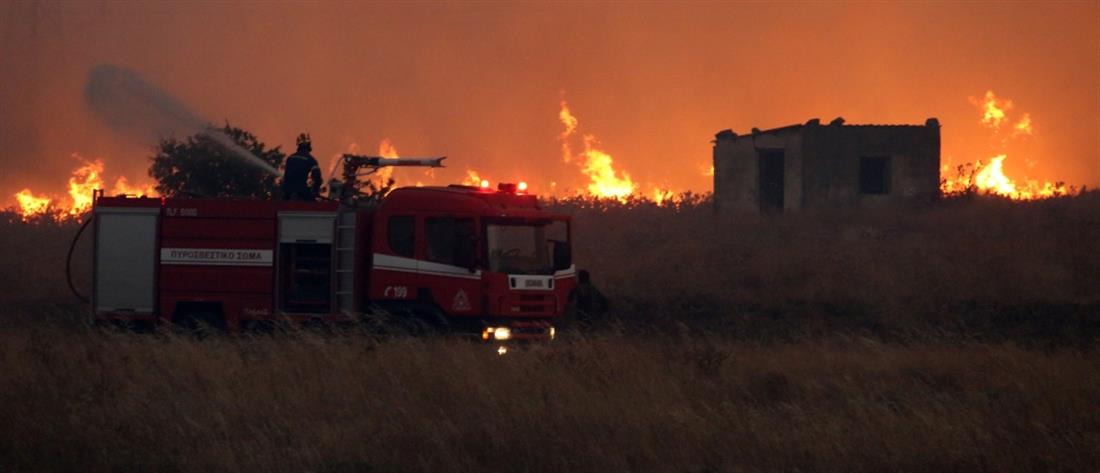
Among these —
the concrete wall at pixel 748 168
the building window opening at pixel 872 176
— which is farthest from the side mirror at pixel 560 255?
the building window opening at pixel 872 176

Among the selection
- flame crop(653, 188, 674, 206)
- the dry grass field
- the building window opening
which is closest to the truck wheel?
the dry grass field

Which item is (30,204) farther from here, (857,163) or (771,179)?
(857,163)

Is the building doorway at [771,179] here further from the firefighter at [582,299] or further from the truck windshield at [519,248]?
the truck windshield at [519,248]

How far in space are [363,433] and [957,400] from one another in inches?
252

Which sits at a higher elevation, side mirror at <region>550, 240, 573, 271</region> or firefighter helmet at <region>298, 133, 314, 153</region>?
firefighter helmet at <region>298, 133, 314, 153</region>

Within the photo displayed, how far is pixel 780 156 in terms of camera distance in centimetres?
4419

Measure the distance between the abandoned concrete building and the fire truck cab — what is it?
68.0ft

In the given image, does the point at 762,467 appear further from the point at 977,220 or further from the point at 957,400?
the point at 977,220

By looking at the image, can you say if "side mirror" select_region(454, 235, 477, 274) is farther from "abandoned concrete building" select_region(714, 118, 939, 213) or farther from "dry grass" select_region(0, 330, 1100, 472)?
"abandoned concrete building" select_region(714, 118, 939, 213)

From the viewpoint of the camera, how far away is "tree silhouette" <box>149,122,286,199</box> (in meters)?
32.7

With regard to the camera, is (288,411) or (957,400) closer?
(288,411)

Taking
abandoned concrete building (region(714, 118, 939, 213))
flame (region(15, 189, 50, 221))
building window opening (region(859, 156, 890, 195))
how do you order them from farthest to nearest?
flame (region(15, 189, 50, 221))
building window opening (region(859, 156, 890, 195))
abandoned concrete building (region(714, 118, 939, 213))

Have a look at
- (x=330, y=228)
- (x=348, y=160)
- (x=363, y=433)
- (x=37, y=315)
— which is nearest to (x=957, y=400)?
(x=363, y=433)

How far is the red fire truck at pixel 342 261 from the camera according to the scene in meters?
20.2
